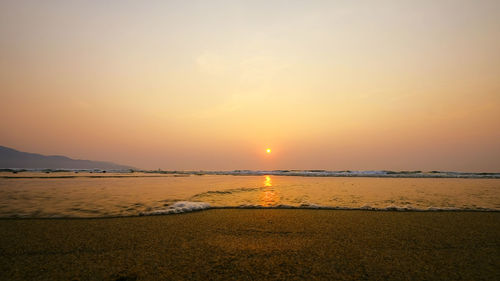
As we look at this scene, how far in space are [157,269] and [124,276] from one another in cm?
34

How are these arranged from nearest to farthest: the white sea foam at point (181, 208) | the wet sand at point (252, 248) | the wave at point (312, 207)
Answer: the wet sand at point (252, 248)
the white sea foam at point (181, 208)
the wave at point (312, 207)

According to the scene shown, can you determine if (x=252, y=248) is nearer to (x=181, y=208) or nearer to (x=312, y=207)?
(x=181, y=208)

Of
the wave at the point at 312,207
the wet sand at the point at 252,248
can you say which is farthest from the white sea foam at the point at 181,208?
the wet sand at the point at 252,248

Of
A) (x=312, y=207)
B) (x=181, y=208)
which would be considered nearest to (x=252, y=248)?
(x=181, y=208)

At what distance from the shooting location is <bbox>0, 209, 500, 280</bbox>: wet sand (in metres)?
2.71

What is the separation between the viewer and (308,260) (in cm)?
306

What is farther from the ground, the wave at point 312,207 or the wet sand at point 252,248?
the wave at point 312,207

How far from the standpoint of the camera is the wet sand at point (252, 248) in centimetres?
271

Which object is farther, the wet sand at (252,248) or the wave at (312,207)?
the wave at (312,207)

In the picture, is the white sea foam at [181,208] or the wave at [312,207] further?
the wave at [312,207]

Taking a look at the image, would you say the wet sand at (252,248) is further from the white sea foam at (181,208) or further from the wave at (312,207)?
the wave at (312,207)

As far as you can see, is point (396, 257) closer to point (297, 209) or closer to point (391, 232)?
point (391, 232)

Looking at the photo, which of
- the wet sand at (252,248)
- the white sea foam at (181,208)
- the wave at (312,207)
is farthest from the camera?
the wave at (312,207)

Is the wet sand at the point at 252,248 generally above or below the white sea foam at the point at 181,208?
below
